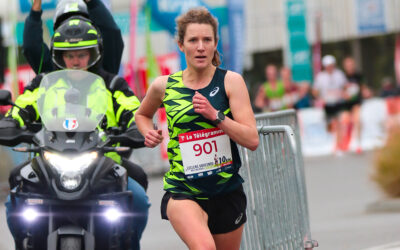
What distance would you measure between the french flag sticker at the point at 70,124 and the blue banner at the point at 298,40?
74.1 feet

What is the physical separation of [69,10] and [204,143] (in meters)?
2.02

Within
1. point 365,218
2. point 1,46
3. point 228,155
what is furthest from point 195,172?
point 1,46

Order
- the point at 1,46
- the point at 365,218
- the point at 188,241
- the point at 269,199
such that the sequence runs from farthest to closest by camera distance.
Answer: the point at 1,46
the point at 365,218
the point at 269,199
the point at 188,241

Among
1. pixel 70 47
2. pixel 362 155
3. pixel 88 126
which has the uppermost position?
pixel 70 47

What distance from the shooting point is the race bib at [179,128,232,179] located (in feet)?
18.0

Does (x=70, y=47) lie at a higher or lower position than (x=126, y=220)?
higher

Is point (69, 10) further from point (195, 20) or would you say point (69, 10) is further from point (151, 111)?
point (195, 20)

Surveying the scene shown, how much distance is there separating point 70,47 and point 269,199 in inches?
63.2

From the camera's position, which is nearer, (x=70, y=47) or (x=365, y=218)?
(x=70, y=47)

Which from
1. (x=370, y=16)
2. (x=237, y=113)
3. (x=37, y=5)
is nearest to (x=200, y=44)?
(x=237, y=113)

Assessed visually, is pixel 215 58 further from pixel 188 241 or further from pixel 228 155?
pixel 188 241

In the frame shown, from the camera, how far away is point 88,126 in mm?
6234

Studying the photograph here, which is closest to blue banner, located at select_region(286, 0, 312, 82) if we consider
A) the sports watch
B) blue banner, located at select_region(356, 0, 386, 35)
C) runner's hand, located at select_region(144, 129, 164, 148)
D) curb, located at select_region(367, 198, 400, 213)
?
blue banner, located at select_region(356, 0, 386, 35)

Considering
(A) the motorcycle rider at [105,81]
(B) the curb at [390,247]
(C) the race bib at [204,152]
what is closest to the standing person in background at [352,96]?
(B) the curb at [390,247]
